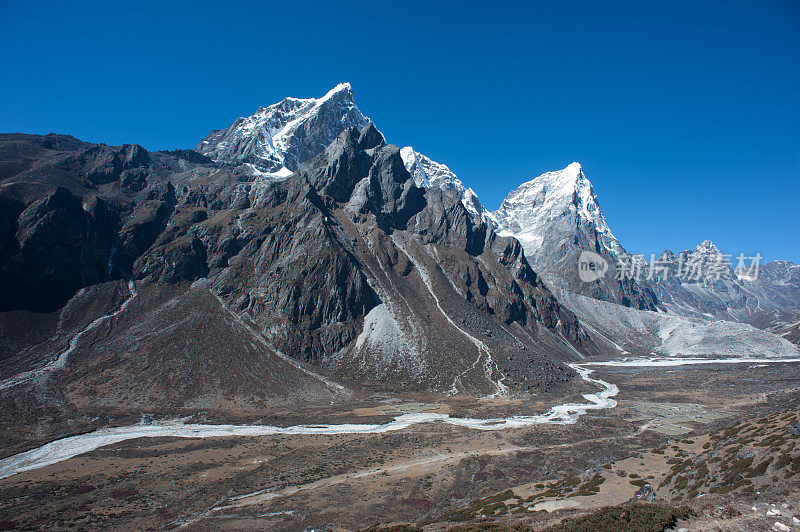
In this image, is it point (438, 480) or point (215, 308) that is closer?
point (438, 480)

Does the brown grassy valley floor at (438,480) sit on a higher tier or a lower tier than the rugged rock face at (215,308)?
lower

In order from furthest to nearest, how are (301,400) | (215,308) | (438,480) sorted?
(215,308) → (301,400) → (438,480)

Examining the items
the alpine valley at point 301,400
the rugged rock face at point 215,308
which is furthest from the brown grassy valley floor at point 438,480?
the rugged rock face at point 215,308

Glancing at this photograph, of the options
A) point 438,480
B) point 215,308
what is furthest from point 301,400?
point 438,480

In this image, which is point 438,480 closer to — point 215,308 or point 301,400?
point 301,400

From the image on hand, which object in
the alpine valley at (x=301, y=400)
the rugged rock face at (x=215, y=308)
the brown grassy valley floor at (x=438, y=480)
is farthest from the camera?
the rugged rock face at (x=215, y=308)

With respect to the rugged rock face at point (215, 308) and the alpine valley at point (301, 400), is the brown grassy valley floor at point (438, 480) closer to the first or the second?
the alpine valley at point (301, 400)

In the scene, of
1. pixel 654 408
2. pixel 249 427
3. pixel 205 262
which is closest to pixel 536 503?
pixel 249 427

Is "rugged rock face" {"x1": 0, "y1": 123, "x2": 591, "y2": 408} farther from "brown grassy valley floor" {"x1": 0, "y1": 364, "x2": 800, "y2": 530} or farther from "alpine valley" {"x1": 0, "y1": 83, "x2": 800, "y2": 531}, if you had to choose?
"brown grassy valley floor" {"x1": 0, "y1": 364, "x2": 800, "y2": 530}

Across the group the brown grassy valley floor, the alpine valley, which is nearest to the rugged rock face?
the alpine valley
